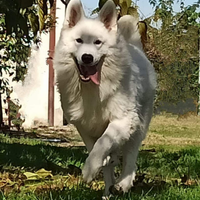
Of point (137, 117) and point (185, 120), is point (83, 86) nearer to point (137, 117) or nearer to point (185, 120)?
point (137, 117)

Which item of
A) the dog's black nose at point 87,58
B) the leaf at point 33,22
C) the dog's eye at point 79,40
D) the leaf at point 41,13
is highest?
the leaf at point 41,13

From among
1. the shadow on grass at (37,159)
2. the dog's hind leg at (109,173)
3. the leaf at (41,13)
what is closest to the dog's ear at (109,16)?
the leaf at (41,13)

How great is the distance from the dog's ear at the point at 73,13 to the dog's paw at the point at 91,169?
1.18 m

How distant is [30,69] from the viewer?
1222 cm

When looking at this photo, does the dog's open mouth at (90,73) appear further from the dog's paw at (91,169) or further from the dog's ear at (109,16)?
the dog's paw at (91,169)

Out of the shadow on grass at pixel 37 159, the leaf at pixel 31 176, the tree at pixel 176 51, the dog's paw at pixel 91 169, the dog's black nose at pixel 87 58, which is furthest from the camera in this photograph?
the tree at pixel 176 51

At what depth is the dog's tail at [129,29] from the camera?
430cm

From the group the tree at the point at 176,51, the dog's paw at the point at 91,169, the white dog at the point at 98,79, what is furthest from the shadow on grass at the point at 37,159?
the tree at the point at 176,51

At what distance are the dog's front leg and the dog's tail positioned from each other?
124 centimetres

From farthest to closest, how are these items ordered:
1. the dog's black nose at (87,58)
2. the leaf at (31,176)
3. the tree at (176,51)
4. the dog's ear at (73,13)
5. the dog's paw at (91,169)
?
the tree at (176,51)
the leaf at (31,176)
the dog's ear at (73,13)
the dog's black nose at (87,58)
the dog's paw at (91,169)

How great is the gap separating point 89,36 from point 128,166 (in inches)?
43.0

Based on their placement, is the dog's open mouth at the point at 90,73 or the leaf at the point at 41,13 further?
the dog's open mouth at the point at 90,73

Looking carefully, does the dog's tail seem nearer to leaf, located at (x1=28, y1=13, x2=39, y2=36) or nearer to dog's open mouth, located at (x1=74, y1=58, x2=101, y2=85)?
dog's open mouth, located at (x1=74, y1=58, x2=101, y2=85)

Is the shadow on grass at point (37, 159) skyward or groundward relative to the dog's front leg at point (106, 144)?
groundward
